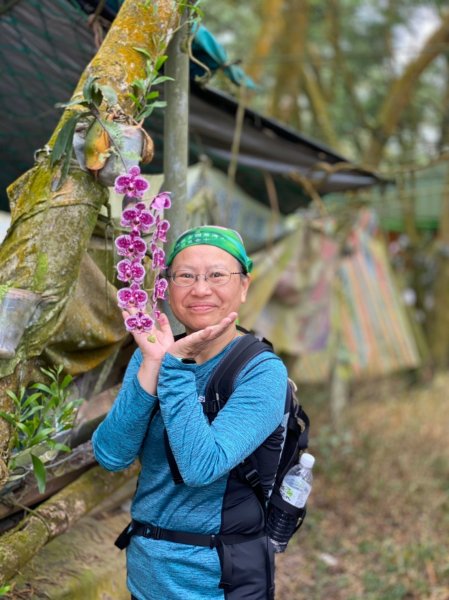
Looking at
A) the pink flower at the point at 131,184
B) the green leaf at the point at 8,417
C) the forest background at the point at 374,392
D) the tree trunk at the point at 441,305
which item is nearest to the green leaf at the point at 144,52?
the pink flower at the point at 131,184

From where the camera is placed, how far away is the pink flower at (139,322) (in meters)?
1.75

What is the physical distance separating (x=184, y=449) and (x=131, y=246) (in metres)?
0.54

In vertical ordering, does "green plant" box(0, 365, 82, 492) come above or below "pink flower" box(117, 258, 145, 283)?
below

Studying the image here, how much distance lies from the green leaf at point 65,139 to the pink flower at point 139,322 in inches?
21.4

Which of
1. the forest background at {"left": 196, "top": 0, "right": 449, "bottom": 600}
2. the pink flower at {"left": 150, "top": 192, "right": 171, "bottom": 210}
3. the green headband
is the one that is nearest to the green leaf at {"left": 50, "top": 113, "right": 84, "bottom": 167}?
the pink flower at {"left": 150, "top": 192, "right": 171, "bottom": 210}

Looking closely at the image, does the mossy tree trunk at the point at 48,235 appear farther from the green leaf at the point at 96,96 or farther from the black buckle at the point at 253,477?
the black buckle at the point at 253,477

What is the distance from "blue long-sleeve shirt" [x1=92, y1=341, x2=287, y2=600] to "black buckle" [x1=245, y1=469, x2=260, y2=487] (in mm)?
58

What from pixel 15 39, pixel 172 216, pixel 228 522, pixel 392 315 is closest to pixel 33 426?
pixel 228 522

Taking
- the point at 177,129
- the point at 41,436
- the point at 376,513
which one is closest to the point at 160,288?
the point at 41,436

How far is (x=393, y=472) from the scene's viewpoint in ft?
19.1

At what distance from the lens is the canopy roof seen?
307cm

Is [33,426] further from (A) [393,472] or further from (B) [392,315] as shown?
(B) [392,315]

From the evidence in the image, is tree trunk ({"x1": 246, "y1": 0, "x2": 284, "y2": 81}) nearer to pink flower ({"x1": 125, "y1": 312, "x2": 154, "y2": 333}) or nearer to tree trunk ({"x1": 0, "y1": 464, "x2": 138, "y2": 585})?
tree trunk ({"x1": 0, "y1": 464, "x2": 138, "y2": 585})

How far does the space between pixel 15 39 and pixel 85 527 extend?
6.89 ft
